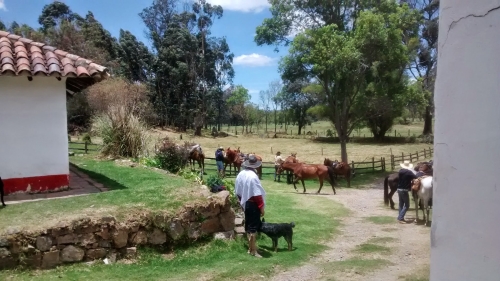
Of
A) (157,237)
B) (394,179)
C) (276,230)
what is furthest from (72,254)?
(394,179)

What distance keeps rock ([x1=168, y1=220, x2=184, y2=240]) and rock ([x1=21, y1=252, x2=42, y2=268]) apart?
1.99 metres

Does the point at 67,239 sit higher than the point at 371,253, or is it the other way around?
the point at 67,239

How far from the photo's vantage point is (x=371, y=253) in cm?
798

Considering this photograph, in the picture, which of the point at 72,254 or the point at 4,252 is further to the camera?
the point at 72,254

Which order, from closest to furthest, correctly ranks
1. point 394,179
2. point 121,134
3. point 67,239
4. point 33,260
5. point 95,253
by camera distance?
point 33,260
point 67,239
point 95,253
point 394,179
point 121,134

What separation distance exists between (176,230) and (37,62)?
429 cm

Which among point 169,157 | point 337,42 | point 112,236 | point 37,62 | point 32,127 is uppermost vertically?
point 337,42

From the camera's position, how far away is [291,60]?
21.0m

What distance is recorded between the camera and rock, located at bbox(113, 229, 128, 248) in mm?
6398

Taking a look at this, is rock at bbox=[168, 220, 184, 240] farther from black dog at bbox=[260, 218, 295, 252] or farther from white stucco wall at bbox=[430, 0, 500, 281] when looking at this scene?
white stucco wall at bbox=[430, 0, 500, 281]

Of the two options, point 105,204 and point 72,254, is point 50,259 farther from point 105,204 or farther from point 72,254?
point 105,204

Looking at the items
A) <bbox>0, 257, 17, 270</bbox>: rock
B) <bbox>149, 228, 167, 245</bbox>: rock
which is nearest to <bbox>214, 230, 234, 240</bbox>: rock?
<bbox>149, 228, 167, 245</bbox>: rock

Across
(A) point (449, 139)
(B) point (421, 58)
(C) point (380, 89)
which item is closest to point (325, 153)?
(C) point (380, 89)

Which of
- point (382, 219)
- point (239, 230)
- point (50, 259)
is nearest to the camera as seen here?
point (50, 259)
